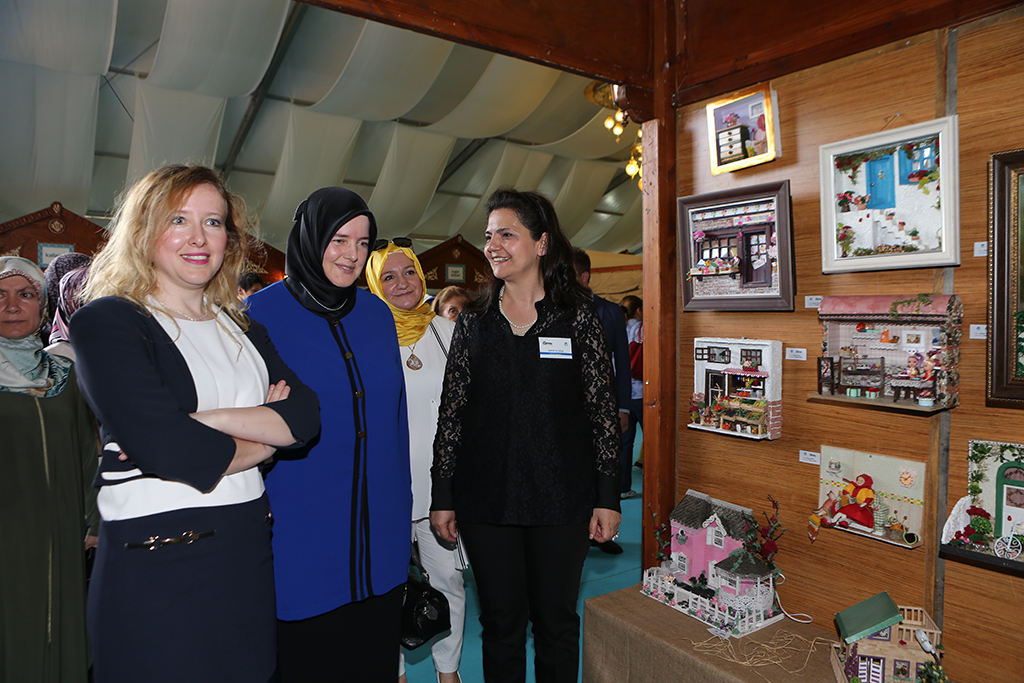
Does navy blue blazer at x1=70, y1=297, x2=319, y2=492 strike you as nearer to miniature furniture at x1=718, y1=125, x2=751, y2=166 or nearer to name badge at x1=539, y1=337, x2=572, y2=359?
name badge at x1=539, y1=337, x2=572, y2=359

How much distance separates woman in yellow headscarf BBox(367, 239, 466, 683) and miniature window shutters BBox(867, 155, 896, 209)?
1525 mm

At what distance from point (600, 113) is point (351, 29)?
496cm

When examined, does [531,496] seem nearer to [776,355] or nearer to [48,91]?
[776,355]

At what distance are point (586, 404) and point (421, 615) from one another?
2.88 ft

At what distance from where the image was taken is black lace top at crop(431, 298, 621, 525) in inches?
71.3

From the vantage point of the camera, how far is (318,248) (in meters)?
1.50

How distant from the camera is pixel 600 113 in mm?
11375

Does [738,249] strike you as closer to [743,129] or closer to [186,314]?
[743,129]

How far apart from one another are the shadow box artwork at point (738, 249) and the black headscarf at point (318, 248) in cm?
153

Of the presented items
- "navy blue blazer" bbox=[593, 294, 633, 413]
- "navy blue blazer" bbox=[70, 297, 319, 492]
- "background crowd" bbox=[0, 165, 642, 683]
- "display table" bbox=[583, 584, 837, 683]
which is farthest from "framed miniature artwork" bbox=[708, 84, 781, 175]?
"navy blue blazer" bbox=[70, 297, 319, 492]

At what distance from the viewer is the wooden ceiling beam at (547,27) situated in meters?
2.09

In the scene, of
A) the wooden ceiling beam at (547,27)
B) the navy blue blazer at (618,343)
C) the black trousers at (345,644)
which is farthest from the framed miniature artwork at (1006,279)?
the navy blue blazer at (618,343)

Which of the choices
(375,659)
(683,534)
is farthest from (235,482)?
(683,534)

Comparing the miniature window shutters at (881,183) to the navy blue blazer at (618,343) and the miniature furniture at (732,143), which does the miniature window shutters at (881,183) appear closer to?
the miniature furniture at (732,143)
